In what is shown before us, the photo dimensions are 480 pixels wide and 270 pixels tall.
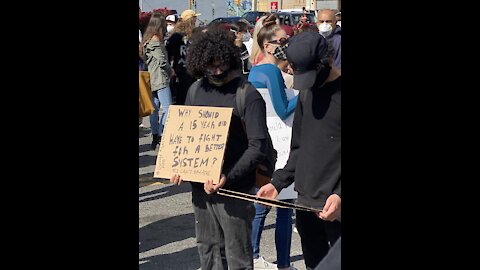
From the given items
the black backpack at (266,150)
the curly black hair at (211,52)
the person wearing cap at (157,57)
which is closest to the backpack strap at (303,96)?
the black backpack at (266,150)

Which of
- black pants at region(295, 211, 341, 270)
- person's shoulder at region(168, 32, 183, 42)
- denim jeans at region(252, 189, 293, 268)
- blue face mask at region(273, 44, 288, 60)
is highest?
blue face mask at region(273, 44, 288, 60)

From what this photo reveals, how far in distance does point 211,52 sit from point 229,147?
488mm

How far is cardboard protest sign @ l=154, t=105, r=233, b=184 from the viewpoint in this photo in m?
3.70

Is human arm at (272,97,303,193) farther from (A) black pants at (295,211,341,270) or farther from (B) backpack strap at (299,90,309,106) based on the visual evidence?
(A) black pants at (295,211,341,270)

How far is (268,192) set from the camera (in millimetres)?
3801

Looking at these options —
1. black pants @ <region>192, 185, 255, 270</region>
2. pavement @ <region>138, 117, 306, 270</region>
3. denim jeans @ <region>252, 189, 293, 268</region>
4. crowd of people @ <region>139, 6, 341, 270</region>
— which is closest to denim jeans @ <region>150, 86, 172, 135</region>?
pavement @ <region>138, 117, 306, 270</region>

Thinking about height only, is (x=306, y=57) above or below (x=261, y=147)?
above

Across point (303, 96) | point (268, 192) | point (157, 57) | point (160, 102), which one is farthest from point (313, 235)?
point (160, 102)

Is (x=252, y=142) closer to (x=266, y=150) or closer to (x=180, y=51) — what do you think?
(x=266, y=150)

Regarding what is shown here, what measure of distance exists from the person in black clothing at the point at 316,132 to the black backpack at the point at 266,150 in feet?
0.95
